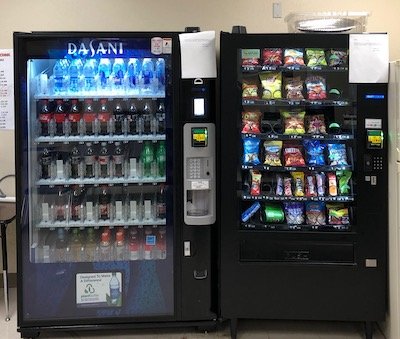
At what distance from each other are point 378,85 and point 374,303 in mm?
1427

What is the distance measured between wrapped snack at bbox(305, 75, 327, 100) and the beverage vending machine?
667 mm

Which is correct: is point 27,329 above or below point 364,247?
below

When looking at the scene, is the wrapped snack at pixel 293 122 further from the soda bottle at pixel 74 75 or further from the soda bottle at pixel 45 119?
the soda bottle at pixel 45 119

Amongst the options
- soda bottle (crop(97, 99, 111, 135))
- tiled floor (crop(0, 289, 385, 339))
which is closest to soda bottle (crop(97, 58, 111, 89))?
soda bottle (crop(97, 99, 111, 135))

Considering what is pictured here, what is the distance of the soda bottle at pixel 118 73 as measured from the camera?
3126 millimetres

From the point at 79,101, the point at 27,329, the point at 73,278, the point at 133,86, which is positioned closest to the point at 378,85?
the point at 133,86

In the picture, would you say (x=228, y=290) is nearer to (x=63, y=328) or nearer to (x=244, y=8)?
(x=63, y=328)

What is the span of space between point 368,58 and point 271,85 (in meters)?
0.64

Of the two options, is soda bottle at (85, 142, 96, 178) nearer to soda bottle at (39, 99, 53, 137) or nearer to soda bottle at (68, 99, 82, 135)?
soda bottle at (68, 99, 82, 135)

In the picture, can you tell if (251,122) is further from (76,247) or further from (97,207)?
(76,247)

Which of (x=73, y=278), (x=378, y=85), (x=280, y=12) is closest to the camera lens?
(x=378, y=85)

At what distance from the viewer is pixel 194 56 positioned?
290 cm

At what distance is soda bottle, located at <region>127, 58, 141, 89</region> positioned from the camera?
3.14 meters

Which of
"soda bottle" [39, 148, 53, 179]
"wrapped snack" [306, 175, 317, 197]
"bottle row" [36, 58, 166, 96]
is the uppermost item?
"bottle row" [36, 58, 166, 96]
